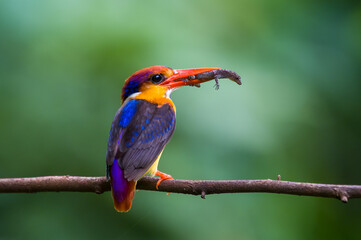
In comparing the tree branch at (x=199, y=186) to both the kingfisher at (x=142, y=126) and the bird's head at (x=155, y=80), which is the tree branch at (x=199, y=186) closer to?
the kingfisher at (x=142, y=126)

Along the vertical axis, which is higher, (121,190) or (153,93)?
(153,93)

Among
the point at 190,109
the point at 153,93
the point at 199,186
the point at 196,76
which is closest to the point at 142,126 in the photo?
the point at 153,93

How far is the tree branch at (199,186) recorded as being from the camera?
1.66 metres

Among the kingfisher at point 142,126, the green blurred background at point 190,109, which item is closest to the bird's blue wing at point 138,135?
the kingfisher at point 142,126

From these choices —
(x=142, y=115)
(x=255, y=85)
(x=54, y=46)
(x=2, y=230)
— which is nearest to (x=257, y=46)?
(x=255, y=85)

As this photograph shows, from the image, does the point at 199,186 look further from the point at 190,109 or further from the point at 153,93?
the point at 190,109

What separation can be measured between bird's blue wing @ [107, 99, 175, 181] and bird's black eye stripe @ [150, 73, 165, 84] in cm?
11

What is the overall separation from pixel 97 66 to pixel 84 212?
3.15 ft

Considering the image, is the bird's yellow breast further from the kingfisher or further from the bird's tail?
the bird's tail

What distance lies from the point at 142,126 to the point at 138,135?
3.0 inches

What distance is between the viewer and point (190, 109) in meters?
3.01

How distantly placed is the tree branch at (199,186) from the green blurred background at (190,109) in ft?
2.28

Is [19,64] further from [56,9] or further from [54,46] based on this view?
[56,9]

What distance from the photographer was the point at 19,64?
10.3 feet
